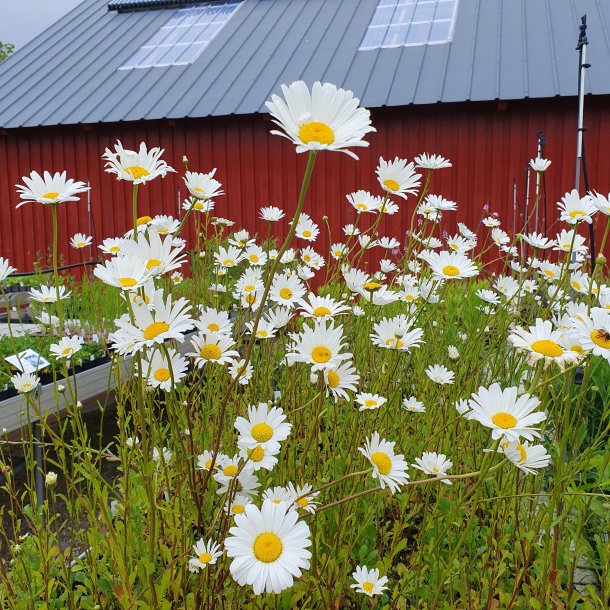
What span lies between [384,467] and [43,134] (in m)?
9.71

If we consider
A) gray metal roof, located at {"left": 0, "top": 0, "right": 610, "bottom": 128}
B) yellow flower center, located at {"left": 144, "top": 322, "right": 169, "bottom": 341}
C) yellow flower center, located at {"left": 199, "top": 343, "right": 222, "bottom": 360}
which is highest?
gray metal roof, located at {"left": 0, "top": 0, "right": 610, "bottom": 128}

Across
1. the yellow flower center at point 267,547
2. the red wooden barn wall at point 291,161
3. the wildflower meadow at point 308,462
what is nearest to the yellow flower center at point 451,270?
the wildflower meadow at point 308,462

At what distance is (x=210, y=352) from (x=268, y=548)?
0.48 meters

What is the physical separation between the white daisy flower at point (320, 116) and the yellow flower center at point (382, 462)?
0.63 meters

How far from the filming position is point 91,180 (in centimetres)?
938

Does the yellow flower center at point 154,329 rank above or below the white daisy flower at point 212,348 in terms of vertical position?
above

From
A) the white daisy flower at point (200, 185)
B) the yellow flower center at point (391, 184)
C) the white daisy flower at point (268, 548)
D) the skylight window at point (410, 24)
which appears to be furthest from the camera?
the skylight window at point (410, 24)

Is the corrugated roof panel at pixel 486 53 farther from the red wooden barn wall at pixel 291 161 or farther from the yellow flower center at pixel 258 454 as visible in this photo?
the yellow flower center at pixel 258 454

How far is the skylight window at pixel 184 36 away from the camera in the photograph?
32.1 feet

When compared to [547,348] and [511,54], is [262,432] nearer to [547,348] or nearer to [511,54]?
[547,348]

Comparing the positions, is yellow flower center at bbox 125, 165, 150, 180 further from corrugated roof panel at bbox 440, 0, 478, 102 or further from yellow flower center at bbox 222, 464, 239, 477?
corrugated roof panel at bbox 440, 0, 478, 102

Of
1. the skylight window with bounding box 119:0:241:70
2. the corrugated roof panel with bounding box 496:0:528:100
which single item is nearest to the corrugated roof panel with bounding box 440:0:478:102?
the corrugated roof panel with bounding box 496:0:528:100

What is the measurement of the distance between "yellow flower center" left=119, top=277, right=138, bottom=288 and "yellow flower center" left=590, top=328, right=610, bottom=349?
2.83ft

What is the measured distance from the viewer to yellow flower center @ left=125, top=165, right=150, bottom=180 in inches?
51.3
